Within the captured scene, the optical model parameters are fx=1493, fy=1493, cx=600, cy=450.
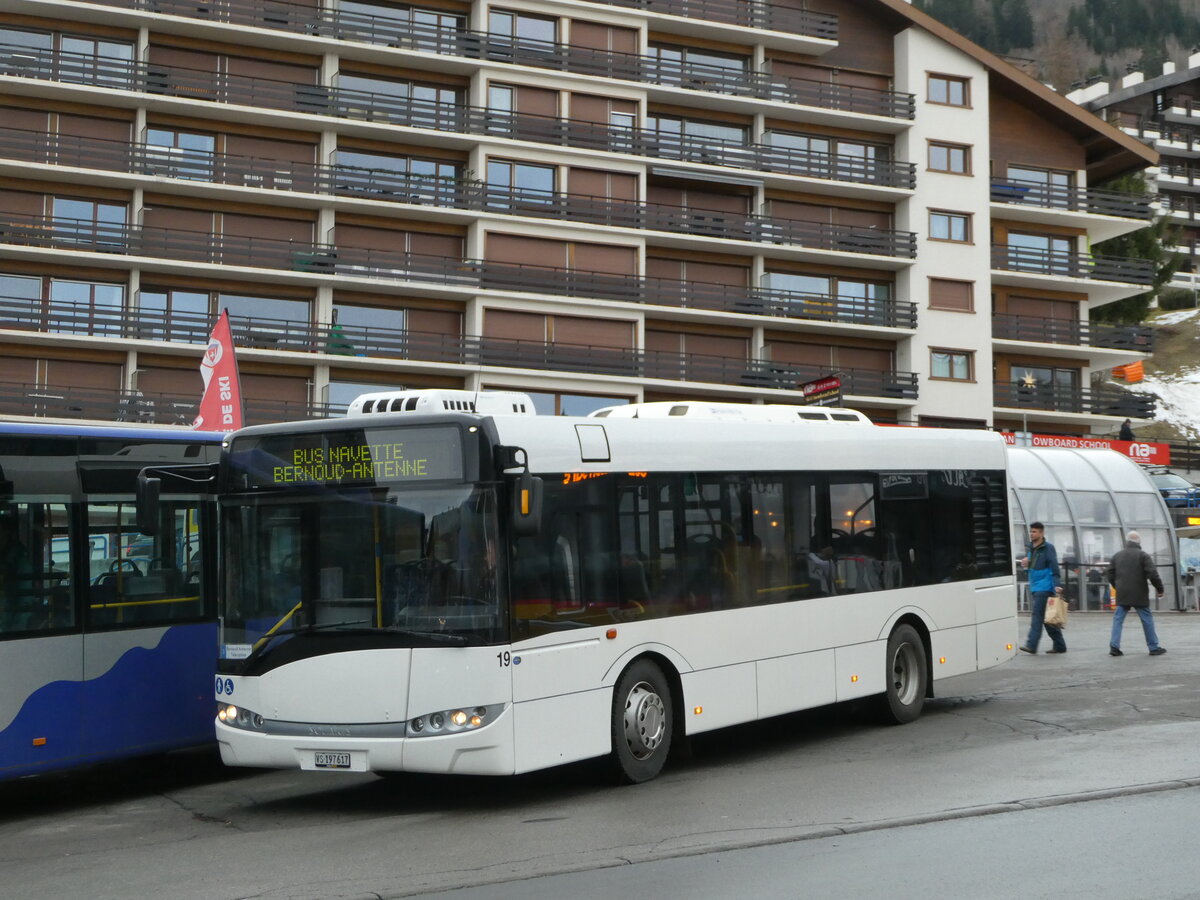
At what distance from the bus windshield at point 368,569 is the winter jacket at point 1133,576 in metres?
14.0

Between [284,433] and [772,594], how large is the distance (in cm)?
442

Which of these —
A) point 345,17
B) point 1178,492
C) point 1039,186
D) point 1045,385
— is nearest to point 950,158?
point 1039,186

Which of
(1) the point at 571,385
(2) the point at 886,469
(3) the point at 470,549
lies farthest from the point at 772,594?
(1) the point at 571,385

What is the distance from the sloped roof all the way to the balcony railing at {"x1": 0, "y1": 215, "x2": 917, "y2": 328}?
1040cm

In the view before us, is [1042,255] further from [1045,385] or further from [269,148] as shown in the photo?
[269,148]

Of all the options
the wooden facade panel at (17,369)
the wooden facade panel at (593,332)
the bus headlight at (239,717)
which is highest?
the wooden facade panel at (593,332)

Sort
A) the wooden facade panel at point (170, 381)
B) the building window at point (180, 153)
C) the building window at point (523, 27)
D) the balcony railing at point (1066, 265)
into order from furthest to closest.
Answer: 1. the balcony railing at point (1066, 265)
2. the building window at point (523, 27)
3. the wooden facade panel at point (170, 381)
4. the building window at point (180, 153)

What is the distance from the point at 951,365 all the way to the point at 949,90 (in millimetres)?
10095

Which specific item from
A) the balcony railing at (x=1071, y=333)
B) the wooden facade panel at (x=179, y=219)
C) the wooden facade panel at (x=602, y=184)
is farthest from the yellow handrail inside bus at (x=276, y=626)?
the balcony railing at (x=1071, y=333)

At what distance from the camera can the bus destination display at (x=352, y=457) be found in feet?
33.4

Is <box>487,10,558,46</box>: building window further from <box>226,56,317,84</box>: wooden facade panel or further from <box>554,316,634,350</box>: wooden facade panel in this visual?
<box>554,316,634,350</box>: wooden facade panel

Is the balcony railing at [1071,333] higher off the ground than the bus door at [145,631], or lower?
higher

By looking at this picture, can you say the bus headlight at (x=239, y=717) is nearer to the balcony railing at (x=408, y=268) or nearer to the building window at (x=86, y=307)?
the building window at (x=86, y=307)

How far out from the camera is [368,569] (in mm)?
10180
